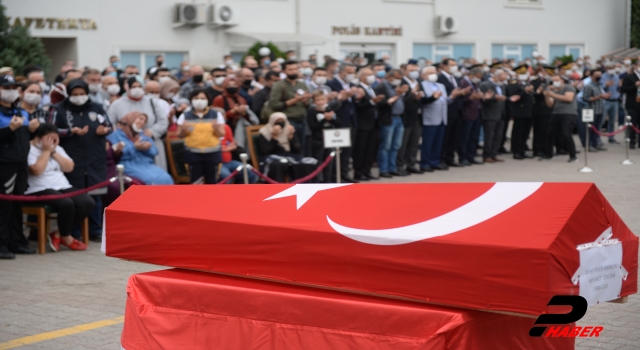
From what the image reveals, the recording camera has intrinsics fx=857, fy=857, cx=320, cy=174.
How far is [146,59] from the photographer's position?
24703mm

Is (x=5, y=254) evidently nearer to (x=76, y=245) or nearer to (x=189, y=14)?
(x=76, y=245)

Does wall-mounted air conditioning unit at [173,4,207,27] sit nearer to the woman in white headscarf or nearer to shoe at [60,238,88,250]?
the woman in white headscarf

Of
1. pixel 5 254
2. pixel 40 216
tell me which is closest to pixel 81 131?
pixel 40 216

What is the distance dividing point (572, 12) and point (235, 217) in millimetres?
33562

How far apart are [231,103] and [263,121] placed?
0.61 metres

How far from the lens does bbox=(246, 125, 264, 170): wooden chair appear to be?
1305 cm

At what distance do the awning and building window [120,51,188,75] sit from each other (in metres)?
1.68

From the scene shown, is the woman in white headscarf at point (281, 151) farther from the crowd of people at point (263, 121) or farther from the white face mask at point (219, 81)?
the white face mask at point (219, 81)

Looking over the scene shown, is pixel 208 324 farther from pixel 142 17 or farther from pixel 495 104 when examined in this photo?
pixel 142 17

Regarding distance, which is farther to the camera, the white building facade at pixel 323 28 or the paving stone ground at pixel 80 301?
the white building facade at pixel 323 28

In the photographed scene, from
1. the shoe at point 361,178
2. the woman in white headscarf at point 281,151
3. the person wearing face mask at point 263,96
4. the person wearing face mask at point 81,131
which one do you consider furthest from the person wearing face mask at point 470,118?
the person wearing face mask at point 81,131

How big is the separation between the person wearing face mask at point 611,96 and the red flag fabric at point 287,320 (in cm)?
1749

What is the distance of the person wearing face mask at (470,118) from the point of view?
17.1 meters

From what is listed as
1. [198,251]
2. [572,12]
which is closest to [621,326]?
[198,251]
